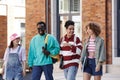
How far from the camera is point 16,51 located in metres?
9.52

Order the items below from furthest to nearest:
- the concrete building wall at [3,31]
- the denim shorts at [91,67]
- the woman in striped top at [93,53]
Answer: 1. the concrete building wall at [3,31]
2. the denim shorts at [91,67]
3. the woman in striped top at [93,53]

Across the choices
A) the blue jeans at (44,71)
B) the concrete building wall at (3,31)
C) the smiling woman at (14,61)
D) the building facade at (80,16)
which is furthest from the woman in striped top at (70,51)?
the concrete building wall at (3,31)

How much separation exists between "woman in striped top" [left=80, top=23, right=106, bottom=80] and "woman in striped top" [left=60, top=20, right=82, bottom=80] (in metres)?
0.38

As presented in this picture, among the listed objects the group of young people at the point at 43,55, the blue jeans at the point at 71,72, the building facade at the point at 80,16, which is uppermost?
the building facade at the point at 80,16

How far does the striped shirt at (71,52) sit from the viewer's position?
960 centimetres

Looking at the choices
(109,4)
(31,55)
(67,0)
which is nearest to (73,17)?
(67,0)

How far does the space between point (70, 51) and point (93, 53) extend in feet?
2.44

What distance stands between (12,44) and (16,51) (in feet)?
0.58

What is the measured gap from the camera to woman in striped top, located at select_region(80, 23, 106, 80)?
29.3 feet

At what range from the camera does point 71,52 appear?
9.65 metres

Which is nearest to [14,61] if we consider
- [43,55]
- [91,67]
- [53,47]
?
[43,55]

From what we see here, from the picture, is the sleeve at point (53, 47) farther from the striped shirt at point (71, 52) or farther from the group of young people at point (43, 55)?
the striped shirt at point (71, 52)

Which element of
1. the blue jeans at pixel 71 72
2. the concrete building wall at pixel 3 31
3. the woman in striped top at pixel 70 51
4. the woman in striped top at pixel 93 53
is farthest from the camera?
the concrete building wall at pixel 3 31

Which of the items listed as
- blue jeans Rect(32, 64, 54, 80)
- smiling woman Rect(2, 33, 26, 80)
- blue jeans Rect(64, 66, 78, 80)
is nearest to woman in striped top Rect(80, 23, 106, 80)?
blue jeans Rect(64, 66, 78, 80)
